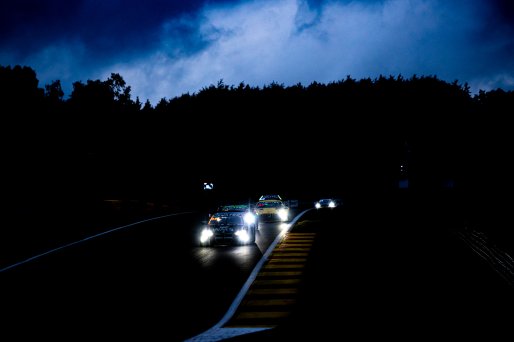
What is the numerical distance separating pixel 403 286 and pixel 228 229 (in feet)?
34.5

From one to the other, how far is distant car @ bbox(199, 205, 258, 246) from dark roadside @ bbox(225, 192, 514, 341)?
335cm

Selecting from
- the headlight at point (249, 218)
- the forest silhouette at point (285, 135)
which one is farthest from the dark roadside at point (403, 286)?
the forest silhouette at point (285, 135)

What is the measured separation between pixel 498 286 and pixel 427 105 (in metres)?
75.8

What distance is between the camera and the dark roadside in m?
5.91

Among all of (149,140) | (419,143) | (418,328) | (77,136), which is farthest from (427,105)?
(418,328)

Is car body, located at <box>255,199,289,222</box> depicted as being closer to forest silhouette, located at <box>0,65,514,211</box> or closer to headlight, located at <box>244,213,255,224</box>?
headlight, located at <box>244,213,255,224</box>

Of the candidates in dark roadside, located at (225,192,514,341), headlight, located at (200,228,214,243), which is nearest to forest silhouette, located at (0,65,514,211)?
headlight, located at (200,228,214,243)

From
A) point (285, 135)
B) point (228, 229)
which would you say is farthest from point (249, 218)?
point (285, 135)

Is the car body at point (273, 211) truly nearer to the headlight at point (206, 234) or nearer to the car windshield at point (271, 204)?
the car windshield at point (271, 204)

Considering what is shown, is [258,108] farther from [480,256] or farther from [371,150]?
[480,256]

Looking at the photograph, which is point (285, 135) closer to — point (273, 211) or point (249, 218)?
point (273, 211)

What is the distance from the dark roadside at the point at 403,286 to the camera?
5.91 metres

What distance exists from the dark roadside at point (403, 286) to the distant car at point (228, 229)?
3.35m

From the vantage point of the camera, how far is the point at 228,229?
76.5 feet
